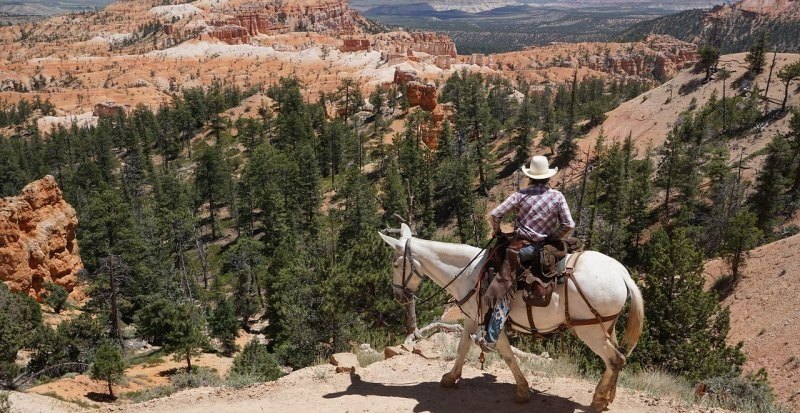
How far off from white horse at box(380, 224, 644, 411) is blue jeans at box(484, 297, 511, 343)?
0.23m

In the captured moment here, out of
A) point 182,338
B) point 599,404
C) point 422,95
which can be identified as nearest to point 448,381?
point 599,404

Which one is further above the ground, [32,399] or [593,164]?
[32,399]

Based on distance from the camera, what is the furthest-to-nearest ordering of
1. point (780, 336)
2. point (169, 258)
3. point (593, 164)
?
1. point (593, 164)
2. point (169, 258)
3. point (780, 336)

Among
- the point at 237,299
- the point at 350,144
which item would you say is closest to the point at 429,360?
the point at 237,299

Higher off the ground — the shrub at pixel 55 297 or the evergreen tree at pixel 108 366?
the evergreen tree at pixel 108 366

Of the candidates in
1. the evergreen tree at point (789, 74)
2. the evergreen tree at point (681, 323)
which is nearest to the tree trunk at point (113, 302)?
the evergreen tree at point (681, 323)

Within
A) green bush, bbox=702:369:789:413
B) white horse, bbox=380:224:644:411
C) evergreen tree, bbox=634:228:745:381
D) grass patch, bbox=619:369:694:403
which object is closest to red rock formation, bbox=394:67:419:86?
evergreen tree, bbox=634:228:745:381

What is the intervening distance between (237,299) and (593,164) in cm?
4402

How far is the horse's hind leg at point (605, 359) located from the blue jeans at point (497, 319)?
3.82ft

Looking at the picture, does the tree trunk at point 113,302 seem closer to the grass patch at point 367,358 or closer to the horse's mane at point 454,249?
the grass patch at point 367,358

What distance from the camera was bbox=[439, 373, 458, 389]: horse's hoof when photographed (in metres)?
9.59

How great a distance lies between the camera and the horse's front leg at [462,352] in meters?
9.23

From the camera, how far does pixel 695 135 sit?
58.4m

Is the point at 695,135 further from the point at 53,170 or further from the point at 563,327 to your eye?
the point at 53,170
